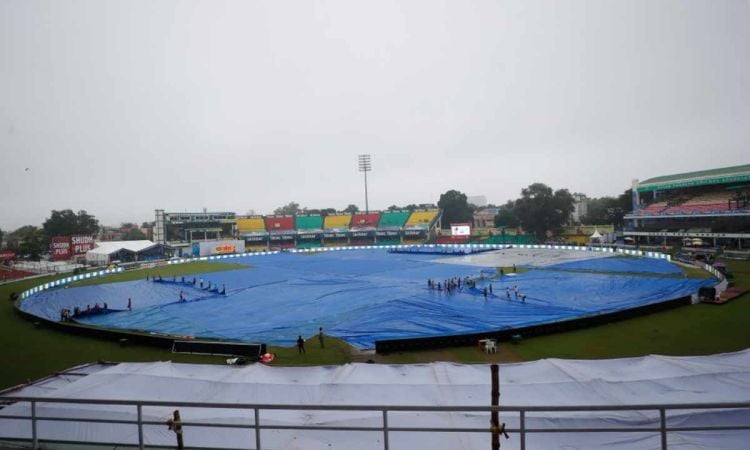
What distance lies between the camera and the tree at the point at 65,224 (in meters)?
81.5

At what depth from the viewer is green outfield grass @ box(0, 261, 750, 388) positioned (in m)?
15.9

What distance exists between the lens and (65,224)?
8250 centimetres

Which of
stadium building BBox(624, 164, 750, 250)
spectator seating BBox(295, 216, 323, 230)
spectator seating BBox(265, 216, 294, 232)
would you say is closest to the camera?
stadium building BBox(624, 164, 750, 250)

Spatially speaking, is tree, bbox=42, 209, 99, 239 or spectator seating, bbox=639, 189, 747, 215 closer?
spectator seating, bbox=639, 189, 747, 215

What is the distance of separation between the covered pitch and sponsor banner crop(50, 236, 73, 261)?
92.9 feet

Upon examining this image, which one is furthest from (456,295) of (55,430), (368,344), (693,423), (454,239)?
(454,239)

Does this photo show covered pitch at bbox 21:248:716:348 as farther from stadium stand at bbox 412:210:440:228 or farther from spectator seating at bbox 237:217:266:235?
spectator seating at bbox 237:217:266:235

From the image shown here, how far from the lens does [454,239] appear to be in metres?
79.8

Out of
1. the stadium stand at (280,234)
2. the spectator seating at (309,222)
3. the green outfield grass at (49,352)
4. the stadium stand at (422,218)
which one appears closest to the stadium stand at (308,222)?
the spectator seating at (309,222)

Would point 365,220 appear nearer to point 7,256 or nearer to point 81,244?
point 81,244

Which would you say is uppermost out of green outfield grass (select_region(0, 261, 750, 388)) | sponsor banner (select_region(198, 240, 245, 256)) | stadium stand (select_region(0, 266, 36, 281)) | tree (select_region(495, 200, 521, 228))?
tree (select_region(495, 200, 521, 228))

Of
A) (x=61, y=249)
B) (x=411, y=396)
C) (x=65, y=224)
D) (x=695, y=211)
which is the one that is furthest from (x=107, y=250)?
Result: (x=695, y=211)

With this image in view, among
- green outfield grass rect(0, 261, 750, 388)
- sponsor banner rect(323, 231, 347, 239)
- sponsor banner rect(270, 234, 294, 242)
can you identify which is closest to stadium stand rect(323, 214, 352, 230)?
sponsor banner rect(323, 231, 347, 239)

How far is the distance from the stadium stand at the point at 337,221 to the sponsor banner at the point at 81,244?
47279 millimetres
